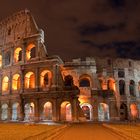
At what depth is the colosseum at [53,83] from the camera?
117ft

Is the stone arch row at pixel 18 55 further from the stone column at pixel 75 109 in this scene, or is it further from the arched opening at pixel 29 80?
the stone column at pixel 75 109

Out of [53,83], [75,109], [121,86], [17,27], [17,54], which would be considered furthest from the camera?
[121,86]

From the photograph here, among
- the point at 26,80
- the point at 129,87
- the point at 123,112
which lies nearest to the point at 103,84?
the point at 129,87

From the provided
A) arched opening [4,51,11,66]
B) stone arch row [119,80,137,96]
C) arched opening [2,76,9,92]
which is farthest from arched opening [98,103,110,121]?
arched opening [4,51,11,66]

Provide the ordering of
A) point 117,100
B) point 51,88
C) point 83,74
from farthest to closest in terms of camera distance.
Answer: point 117,100
point 83,74
point 51,88

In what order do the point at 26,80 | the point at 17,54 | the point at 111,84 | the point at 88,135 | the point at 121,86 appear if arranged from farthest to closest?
1. the point at 121,86
2. the point at 111,84
3. the point at 17,54
4. the point at 26,80
5. the point at 88,135

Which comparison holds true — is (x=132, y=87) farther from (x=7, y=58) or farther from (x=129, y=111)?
(x=7, y=58)

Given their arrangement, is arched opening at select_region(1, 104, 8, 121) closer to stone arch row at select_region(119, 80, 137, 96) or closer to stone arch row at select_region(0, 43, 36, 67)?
stone arch row at select_region(0, 43, 36, 67)

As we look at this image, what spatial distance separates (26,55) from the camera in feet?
131

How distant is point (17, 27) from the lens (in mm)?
42000

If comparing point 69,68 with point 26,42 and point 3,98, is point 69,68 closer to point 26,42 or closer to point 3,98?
point 26,42

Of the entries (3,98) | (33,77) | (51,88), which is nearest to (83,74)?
(51,88)

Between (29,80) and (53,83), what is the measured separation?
5.64m

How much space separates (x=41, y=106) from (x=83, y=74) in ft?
28.1
